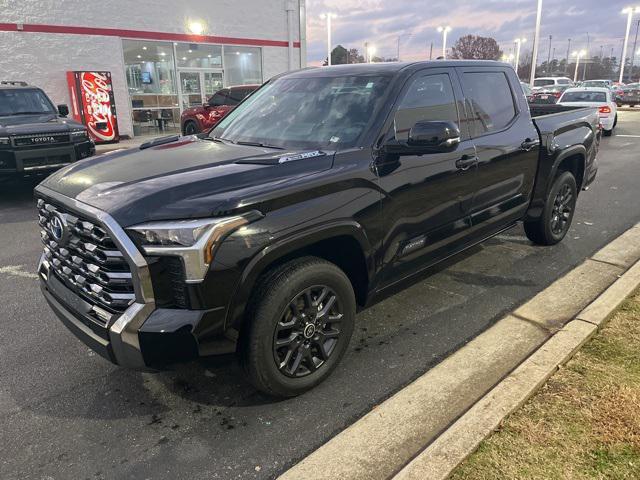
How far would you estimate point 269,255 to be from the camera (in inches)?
98.7

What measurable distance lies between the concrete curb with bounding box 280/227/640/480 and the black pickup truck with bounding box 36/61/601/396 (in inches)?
20.1

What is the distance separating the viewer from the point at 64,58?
15406mm

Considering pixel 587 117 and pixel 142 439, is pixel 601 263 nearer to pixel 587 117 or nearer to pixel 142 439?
pixel 587 117

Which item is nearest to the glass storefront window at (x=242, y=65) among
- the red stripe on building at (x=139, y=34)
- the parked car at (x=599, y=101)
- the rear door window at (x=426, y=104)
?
the red stripe on building at (x=139, y=34)

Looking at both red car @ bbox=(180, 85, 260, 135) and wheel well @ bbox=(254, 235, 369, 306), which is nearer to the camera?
wheel well @ bbox=(254, 235, 369, 306)

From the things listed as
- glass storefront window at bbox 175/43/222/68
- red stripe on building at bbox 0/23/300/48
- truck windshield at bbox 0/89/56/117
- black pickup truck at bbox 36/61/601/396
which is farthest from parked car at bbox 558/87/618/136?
truck windshield at bbox 0/89/56/117

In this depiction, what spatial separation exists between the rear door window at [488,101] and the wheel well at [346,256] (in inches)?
63.4

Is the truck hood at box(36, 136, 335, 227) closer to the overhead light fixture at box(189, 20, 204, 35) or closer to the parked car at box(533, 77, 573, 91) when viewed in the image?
the overhead light fixture at box(189, 20, 204, 35)

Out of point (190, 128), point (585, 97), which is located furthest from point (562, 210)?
point (585, 97)

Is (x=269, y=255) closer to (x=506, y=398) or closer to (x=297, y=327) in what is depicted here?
(x=297, y=327)

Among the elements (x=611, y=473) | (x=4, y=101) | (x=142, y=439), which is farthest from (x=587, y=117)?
(x=4, y=101)

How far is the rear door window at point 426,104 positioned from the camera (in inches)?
131

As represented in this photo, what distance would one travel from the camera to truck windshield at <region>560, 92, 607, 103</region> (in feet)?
53.3

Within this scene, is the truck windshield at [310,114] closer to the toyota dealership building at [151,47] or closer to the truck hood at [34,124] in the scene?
the truck hood at [34,124]
